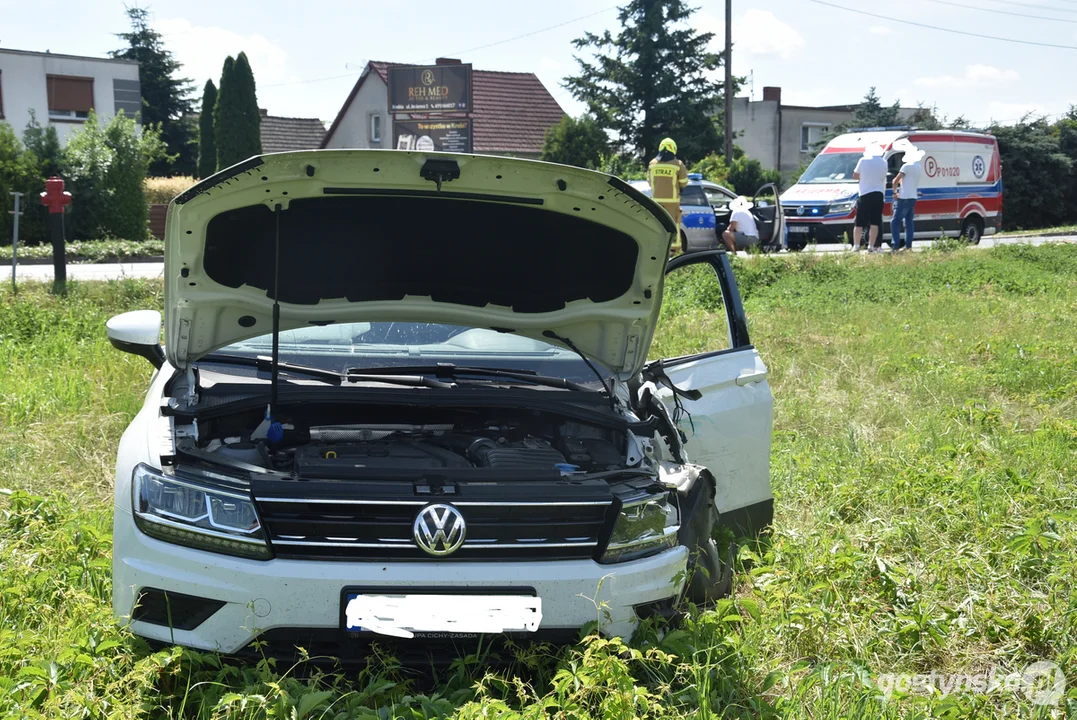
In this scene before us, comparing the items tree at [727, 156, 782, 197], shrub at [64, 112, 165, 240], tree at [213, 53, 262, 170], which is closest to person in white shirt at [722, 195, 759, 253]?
shrub at [64, 112, 165, 240]

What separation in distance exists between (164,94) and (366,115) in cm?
1726

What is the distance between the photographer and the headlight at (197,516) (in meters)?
2.95

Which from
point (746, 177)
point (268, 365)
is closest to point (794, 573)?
point (268, 365)

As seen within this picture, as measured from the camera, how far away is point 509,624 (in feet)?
9.87

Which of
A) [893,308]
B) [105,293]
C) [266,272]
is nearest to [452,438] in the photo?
[266,272]

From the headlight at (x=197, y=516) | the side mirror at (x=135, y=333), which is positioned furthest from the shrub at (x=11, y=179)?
the headlight at (x=197, y=516)

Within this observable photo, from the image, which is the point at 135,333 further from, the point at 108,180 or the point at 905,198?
the point at 108,180

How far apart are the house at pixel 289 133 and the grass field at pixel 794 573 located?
168 ft

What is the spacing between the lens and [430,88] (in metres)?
33.7

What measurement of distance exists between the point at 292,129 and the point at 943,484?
59137mm

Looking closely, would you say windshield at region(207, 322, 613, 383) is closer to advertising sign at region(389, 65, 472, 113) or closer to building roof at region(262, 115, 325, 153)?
advertising sign at region(389, 65, 472, 113)

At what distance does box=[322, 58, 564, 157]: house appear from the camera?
A: 1774 inches

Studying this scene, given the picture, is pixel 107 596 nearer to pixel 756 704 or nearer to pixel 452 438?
pixel 452 438

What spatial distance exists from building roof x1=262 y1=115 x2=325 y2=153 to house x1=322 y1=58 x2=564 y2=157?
28.4 feet
